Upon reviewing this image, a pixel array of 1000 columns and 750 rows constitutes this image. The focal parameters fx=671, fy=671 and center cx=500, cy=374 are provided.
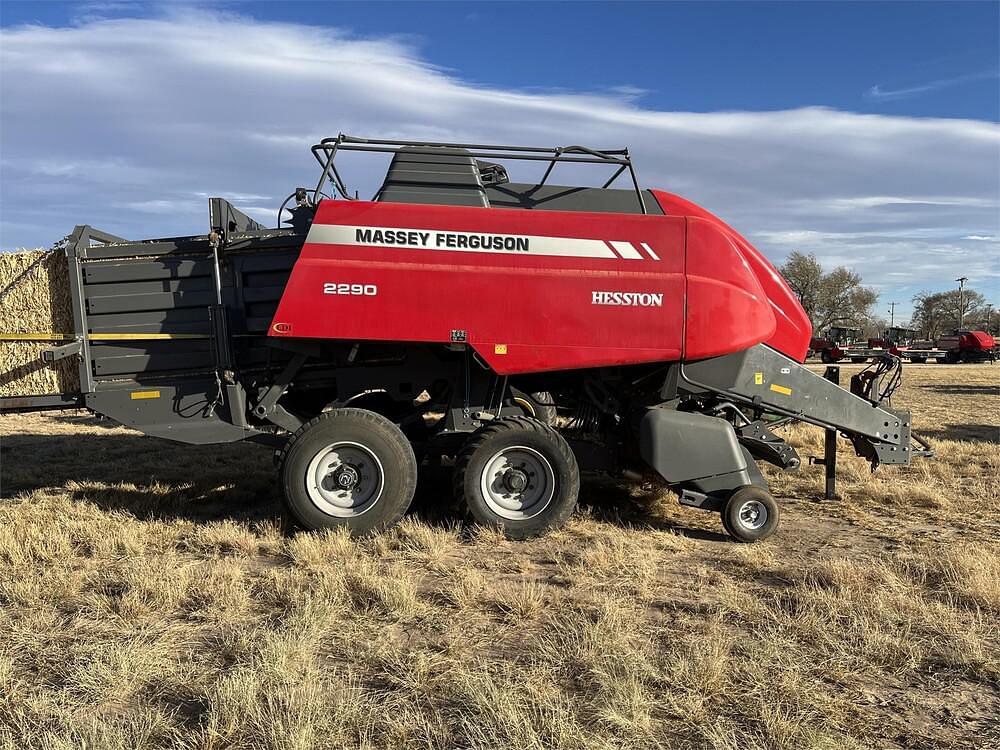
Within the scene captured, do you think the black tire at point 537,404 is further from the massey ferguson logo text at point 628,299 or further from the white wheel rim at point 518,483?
the massey ferguson logo text at point 628,299

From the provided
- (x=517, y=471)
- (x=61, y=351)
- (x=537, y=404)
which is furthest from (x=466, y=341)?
(x=61, y=351)

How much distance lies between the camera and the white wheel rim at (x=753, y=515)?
5461mm

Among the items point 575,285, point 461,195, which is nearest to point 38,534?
point 461,195

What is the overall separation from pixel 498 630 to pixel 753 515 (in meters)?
2.74

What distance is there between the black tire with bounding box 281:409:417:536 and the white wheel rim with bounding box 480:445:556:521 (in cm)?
65

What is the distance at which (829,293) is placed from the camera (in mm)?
67688

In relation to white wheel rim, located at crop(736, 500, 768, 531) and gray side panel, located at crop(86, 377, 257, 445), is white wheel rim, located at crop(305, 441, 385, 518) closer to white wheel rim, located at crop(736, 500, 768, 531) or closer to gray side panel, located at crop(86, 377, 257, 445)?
gray side panel, located at crop(86, 377, 257, 445)

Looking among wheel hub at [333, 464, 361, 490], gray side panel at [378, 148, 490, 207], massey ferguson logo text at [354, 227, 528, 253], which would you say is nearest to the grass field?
wheel hub at [333, 464, 361, 490]

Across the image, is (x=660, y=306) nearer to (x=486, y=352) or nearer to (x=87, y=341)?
(x=486, y=352)

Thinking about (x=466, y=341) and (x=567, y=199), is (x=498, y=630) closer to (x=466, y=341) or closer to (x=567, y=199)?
(x=466, y=341)

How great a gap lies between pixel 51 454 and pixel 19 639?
679 cm

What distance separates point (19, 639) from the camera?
363 cm

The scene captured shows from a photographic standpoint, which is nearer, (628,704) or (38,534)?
(628,704)

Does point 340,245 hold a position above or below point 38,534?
above
